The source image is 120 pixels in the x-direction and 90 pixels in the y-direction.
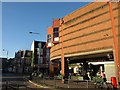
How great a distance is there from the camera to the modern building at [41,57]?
276ft

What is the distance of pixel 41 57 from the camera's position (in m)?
86.4

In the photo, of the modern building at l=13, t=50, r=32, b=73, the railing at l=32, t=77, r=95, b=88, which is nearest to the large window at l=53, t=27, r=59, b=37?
the railing at l=32, t=77, r=95, b=88

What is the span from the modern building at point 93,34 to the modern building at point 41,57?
42.0 m

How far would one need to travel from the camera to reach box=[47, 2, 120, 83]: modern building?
1097 inches

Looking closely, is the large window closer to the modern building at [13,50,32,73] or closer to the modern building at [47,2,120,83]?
the modern building at [47,2,120,83]

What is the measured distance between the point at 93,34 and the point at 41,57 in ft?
184

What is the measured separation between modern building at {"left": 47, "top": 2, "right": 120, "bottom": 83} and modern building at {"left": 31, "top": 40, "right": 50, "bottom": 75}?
1653 inches

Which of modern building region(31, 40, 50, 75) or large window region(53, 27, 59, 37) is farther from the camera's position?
modern building region(31, 40, 50, 75)

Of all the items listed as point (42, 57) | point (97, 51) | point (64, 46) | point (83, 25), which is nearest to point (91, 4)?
point (83, 25)

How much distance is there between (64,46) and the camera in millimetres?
39156

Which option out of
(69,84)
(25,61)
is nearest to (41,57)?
(25,61)

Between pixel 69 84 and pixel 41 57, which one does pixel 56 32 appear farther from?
pixel 41 57

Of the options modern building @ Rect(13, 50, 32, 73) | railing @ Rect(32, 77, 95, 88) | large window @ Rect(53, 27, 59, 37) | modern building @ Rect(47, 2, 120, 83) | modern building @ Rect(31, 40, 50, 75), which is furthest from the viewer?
modern building @ Rect(13, 50, 32, 73)

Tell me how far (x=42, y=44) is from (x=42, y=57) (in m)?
5.89
